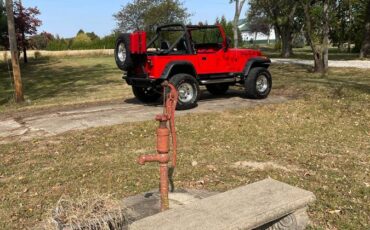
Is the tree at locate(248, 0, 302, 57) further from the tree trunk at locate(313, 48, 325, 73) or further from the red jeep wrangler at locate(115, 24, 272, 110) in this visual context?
the red jeep wrangler at locate(115, 24, 272, 110)

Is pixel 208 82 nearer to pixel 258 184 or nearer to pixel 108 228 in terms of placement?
pixel 258 184

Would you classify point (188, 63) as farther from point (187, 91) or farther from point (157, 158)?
point (157, 158)

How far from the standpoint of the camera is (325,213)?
4422mm

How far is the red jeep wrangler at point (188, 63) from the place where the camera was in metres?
9.63

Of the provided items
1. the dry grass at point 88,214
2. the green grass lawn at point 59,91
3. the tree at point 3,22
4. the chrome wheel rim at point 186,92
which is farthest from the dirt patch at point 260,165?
the tree at point 3,22

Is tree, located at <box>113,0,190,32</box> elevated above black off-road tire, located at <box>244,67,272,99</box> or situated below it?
above

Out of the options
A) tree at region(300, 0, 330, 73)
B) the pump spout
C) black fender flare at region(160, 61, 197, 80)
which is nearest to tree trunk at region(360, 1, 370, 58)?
tree at region(300, 0, 330, 73)

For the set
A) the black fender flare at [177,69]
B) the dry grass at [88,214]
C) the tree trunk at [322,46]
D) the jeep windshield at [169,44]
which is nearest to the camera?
the dry grass at [88,214]

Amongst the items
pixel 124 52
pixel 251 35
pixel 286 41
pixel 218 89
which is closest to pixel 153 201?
pixel 124 52

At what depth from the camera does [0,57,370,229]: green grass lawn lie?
15.7 feet

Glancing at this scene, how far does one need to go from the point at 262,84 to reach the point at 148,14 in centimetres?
3424

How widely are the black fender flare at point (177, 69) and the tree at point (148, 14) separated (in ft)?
110

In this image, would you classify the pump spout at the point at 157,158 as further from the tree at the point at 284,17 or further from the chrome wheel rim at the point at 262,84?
the tree at the point at 284,17

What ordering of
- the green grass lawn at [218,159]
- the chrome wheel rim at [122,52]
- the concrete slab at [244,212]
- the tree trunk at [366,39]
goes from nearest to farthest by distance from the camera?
the concrete slab at [244,212], the green grass lawn at [218,159], the chrome wheel rim at [122,52], the tree trunk at [366,39]
